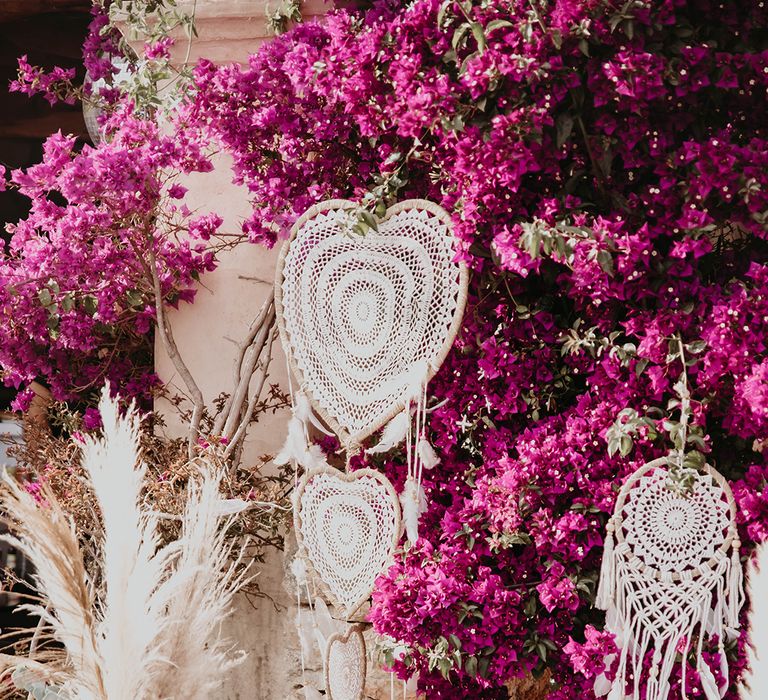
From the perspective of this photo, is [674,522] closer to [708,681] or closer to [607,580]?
[607,580]

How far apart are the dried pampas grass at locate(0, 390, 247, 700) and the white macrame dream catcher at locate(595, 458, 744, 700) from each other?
81cm

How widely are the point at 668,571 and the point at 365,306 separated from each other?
2.80 feet

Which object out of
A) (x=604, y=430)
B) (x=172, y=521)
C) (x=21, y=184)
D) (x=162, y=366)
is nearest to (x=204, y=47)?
(x=21, y=184)

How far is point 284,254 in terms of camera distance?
7.82ft

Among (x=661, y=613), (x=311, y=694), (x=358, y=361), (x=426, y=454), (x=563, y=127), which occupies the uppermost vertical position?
(x=563, y=127)

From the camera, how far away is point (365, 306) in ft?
7.55

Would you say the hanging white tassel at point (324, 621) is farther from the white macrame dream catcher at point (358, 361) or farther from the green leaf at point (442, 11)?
the green leaf at point (442, 11)

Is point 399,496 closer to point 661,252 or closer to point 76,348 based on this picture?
point 661,252

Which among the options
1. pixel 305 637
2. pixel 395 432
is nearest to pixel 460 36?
pixel 395 432

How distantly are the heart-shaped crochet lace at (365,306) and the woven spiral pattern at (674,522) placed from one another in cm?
51

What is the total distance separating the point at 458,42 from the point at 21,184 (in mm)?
1388

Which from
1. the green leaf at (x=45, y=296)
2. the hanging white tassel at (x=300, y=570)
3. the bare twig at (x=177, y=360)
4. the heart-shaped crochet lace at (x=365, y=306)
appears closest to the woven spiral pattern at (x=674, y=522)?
the heart-shaped crochet lace at (x=365, y=306)

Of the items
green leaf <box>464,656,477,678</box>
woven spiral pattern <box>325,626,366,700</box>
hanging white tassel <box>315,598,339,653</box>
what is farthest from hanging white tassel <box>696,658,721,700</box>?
hanging white tassel <box>315,598,339,653</box>

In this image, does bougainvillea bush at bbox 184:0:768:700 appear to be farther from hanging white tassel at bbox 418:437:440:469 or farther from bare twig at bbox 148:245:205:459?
bare twig at bbox 148:245:205:459
